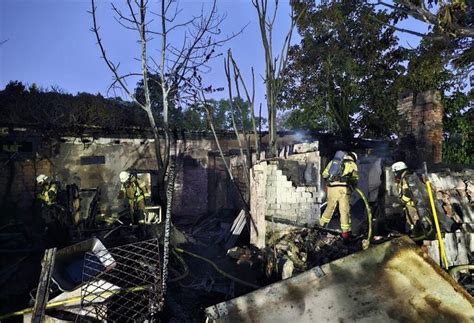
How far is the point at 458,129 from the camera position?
11.3 m

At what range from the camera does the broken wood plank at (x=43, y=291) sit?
134 inches

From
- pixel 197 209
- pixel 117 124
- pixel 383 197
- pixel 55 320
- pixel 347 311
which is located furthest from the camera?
pixel 197 209

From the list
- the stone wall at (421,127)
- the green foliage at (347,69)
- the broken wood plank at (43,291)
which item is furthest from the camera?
the green foliage at (347,69)

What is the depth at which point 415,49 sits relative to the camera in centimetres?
1312

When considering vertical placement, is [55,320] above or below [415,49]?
below

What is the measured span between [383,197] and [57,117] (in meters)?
9.14

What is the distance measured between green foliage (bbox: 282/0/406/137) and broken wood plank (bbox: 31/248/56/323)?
12.6 metres

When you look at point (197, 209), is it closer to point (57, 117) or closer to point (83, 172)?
point (83, 172)

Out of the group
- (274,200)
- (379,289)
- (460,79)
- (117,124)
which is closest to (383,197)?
(274,200)

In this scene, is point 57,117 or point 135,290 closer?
point 135,290

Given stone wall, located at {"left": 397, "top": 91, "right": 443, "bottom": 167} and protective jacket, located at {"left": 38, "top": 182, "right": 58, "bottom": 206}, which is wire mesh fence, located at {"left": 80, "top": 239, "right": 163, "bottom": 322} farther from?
stone wall, located at {"left": 397, "top": 91, "right": 443, "bottom": 167}

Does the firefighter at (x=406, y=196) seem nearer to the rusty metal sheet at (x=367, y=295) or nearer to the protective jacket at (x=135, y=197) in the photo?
the rusty metal sheet at (x=367, y=295)

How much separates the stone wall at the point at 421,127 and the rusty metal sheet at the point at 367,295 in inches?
298

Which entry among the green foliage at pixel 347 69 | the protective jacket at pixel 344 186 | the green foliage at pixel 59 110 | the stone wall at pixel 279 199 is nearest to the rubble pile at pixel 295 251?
the stone wall at pixel 279 199
